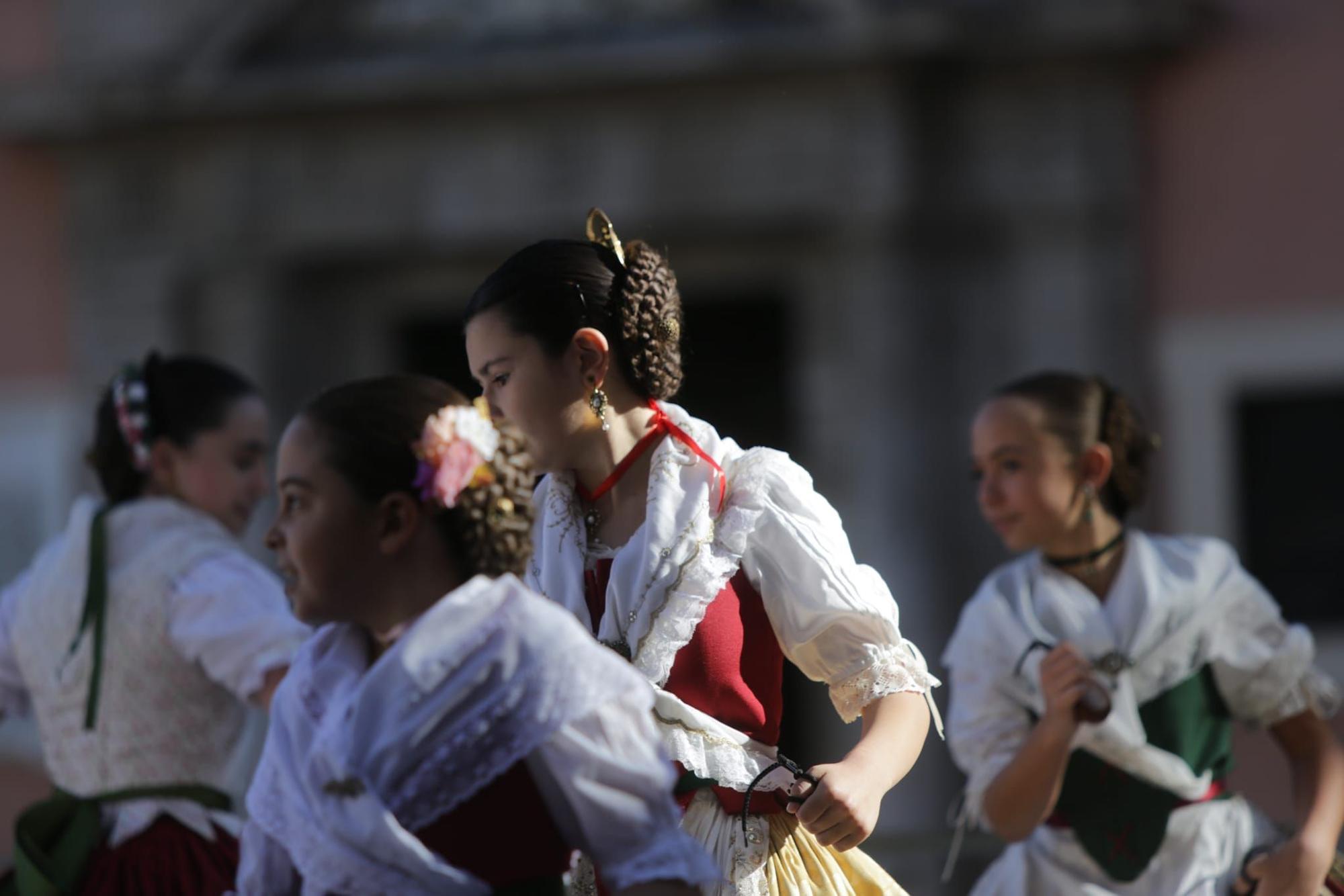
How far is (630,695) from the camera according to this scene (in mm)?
1852

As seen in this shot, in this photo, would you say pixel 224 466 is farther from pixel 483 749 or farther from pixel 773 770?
pixel 483 749

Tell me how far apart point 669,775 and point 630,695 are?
9cm

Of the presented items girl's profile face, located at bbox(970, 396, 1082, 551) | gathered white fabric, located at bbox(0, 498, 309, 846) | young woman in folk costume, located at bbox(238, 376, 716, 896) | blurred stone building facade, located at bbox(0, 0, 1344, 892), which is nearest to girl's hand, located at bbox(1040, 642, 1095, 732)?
girl's profile face, located at bbox(970, 396, 1082, 551)

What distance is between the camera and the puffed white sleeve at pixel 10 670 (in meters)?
3.13

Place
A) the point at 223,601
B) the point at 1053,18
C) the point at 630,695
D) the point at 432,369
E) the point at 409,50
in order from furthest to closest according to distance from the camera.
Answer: the point at 432,369 < the point at 409,50 < the point at 1053,18 < the point at 223,601 < the point at 630,695

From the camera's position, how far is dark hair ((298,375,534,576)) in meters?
1.91

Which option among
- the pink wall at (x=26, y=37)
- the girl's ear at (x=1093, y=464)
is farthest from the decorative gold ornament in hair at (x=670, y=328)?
the pink wall at (x=26, y=37)

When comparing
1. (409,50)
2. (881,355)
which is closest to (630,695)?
(881,355)

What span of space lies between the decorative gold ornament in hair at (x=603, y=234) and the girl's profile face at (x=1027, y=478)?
0.98 m

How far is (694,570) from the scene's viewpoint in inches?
90.0

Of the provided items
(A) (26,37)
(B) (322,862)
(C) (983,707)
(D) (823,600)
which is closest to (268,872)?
(B) (322,862)

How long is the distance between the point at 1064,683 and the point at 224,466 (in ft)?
4.95

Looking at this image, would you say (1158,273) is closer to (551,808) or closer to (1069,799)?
(1069,799)

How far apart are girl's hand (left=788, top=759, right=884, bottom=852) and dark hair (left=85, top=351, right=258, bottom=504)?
1.53 m
